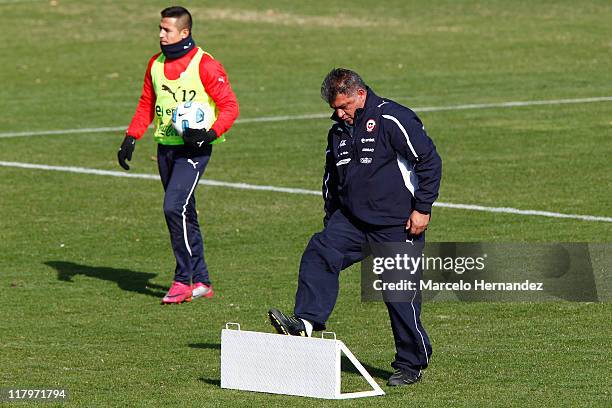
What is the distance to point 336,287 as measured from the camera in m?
10.2

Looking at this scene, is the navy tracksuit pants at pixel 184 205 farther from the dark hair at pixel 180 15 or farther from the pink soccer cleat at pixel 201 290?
the dark hair at pixel 180 15

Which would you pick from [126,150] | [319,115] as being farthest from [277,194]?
[319,115]

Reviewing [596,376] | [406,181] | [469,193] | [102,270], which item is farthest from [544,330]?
[469,193]

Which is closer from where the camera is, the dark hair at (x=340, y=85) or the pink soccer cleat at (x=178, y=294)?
the dark hair at (x=340, y=85)

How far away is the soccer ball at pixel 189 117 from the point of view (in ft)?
43.2

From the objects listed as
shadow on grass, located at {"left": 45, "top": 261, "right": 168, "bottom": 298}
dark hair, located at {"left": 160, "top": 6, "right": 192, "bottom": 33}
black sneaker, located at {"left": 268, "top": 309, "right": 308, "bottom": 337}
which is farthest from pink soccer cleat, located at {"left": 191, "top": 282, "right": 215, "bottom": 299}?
black sneaker, located at {"left": 268, "top": 309, "right": 308, "bottom": 337}

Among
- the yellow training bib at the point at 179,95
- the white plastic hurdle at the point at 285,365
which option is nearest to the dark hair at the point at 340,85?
the white plastic hurdle at the point at 285,365

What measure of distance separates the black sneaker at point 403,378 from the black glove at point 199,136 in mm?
3678

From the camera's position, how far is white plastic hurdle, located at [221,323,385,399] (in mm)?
9547

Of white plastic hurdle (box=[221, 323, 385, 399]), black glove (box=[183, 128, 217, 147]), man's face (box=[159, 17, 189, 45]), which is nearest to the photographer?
white plastic hurdle (box=[221, 323, 385, 399])

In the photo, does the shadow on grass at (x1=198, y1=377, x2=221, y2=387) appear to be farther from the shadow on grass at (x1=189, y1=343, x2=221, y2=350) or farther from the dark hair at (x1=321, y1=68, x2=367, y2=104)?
the dark hair at (x1=321, y1=68, x2=367, y2=104)

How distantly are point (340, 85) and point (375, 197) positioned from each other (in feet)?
2.60

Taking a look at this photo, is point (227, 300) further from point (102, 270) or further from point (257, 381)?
point (257, 381)

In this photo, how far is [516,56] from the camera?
99.0ft
